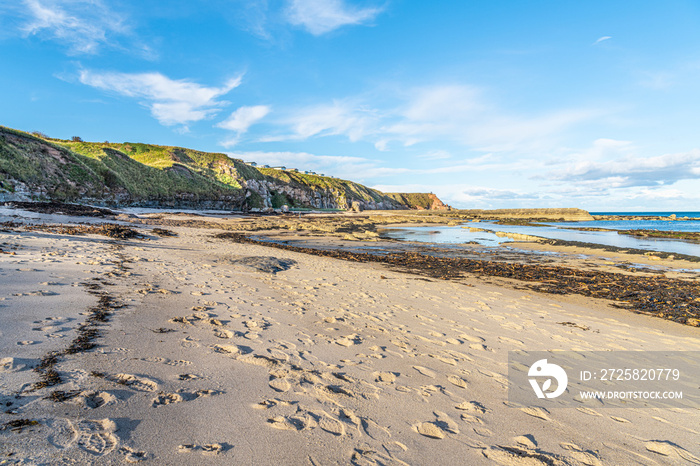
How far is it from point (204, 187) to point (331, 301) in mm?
57389

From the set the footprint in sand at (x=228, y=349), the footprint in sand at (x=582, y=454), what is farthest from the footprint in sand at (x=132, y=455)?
the footprint in sand at (x=582, y=454)

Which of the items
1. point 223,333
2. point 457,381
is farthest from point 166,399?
point 457,381

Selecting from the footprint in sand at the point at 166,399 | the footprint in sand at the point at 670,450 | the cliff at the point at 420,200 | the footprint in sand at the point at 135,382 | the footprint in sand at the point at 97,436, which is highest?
the cliff at the point at 420,200

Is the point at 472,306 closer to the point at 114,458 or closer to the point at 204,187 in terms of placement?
the point at 114,458

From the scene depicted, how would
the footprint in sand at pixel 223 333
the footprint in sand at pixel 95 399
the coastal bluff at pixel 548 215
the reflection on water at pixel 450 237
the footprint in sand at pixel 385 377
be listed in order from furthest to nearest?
the coastal bluff at pixel 548 215
the reflection on water at pixel 450 237
the footprint in sand at pixel 223 333
the footprint in sand at pixel 385 377
the footprint in sand at pixel 95 399

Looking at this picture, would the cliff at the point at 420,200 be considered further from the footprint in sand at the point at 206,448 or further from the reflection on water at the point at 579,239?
the footprint in sand at the point at 206,448

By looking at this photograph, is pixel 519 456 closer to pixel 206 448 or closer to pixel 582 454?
pixel 582 454

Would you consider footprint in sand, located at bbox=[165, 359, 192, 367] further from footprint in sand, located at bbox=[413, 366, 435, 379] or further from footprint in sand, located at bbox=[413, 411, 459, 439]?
footprint in sand, located at bbox=[413, 366, 435, 379]

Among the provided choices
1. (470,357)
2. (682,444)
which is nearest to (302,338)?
(470,357)

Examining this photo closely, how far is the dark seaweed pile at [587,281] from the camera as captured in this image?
754 centimetres

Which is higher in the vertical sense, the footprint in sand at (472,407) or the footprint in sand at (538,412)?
the footprint in sand at (472,407)

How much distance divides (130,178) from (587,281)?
54.6m

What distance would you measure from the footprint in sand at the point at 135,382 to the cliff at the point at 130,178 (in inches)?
1252

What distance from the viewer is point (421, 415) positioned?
270cm
